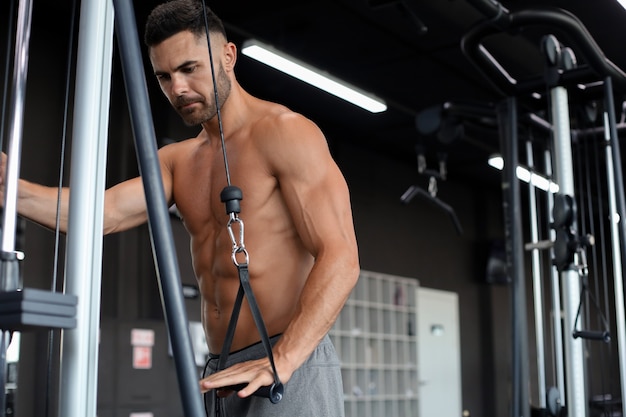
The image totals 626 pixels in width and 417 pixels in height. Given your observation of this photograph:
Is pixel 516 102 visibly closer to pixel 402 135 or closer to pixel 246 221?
pixel 246 221

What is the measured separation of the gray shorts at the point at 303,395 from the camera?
1.67 metres

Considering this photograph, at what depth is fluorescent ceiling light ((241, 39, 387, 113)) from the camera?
5.50 meters

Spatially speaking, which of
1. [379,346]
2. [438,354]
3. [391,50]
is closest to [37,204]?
[391,50]

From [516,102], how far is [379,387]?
16.8ft

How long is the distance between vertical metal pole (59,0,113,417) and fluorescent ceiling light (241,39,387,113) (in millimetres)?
4315

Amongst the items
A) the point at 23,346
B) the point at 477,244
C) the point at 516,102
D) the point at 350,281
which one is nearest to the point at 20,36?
the point at 350,281

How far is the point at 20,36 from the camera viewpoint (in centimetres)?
102

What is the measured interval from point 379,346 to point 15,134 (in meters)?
7.41

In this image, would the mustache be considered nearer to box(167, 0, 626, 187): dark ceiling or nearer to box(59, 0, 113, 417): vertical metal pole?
box(59, 0, 113, 417): vertical metal pole

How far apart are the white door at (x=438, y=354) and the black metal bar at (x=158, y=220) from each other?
318 inches

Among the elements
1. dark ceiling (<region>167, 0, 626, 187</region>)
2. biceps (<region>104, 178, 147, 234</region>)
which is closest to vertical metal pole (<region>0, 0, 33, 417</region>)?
biceps (<region>104, 178, 147, 234</region>)

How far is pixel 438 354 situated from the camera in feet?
29.7

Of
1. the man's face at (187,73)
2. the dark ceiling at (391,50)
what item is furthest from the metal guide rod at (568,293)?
the man's face at (187,73)

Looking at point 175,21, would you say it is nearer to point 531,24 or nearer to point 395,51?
point 531,24
